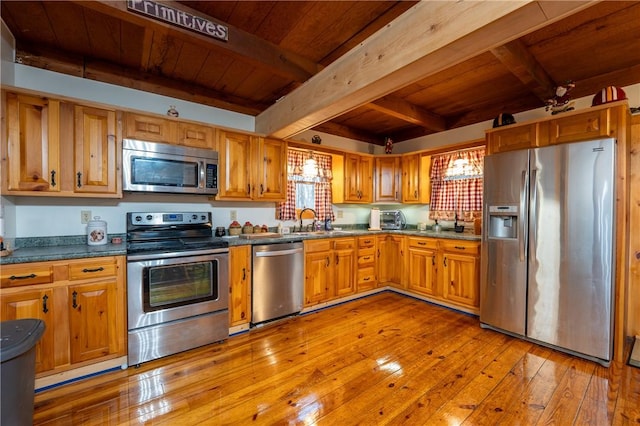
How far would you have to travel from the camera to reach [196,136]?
278 centimetres

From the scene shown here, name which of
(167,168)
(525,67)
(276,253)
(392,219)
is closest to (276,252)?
(276,253)

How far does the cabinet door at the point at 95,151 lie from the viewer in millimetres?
2242

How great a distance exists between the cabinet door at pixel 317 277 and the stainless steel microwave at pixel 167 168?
1370 millimetres

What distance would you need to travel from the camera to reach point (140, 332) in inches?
86.9

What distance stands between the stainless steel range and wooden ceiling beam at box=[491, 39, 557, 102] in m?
2.87

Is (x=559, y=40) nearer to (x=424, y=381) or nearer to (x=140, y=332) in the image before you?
(x=424, y=381)

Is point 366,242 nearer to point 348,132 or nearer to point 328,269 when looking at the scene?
point 328,269

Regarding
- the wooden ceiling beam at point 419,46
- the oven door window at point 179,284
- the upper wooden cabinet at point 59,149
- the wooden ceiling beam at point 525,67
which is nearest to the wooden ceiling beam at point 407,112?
the wooden ceiling beam at point 419,46

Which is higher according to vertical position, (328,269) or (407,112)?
(407,112)

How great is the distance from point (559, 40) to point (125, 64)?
147 inches

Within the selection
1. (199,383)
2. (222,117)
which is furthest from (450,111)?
(199,383)

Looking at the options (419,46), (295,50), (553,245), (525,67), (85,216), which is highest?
(295,50)

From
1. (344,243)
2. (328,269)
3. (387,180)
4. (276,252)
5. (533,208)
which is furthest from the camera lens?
(387,180)

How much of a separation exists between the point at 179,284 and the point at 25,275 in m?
0.95
